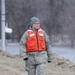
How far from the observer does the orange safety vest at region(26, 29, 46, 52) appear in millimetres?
8031

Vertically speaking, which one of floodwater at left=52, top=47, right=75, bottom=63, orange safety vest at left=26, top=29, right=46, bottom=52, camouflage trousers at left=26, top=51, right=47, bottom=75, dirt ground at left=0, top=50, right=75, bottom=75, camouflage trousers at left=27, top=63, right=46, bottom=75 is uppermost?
orange safety vest at left=26, top=29, right=46, bottom=52

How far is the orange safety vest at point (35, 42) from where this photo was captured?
316 inches

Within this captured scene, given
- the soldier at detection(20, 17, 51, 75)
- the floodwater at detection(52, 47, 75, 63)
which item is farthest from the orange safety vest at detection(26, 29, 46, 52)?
the floodwater at detection(52, 47, 75, 63)

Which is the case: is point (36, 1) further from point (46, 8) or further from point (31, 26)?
point (31, 26)

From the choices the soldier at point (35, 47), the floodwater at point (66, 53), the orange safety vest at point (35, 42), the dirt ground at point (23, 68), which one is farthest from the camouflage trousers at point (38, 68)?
the floodwater at point (66, 53)

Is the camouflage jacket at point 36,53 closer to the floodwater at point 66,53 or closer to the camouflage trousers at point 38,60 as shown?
the camouflage trousers at point 38,60

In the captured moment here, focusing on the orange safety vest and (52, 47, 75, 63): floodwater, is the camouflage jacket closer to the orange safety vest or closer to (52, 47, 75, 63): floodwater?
the orange safety vest

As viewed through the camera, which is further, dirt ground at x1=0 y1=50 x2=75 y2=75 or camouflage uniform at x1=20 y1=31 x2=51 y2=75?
dirt ground at x1=0 y1=50 x2=75 y2=75

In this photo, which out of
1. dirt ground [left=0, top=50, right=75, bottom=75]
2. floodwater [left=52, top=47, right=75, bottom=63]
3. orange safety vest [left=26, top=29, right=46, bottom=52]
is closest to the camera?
orange safety vest [left=26, top=29, right=46, bottom=52]

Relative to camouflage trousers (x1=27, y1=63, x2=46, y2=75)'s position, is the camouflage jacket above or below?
above

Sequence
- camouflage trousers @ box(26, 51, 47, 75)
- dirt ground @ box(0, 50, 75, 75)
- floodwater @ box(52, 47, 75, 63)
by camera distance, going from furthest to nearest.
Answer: floodwater @ box(52, 47, 75, 63) → dirt ground @ box(0, 50, 75, 75) → camouflage trousers @ box(26, 51, 47, 75)

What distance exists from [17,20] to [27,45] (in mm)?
37242

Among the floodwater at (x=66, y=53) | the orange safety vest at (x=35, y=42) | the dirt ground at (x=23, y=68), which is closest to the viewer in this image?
the orange safety vest at (x=35, y=42)

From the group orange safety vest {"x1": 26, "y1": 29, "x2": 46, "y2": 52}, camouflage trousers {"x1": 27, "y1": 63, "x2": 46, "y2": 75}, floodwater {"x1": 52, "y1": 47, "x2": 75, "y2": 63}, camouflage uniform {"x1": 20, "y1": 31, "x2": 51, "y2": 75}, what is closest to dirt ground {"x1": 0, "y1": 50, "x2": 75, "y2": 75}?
camouflage trousers {"x1": 27, "y1": 63, "x2": 46, "y2": 75}
